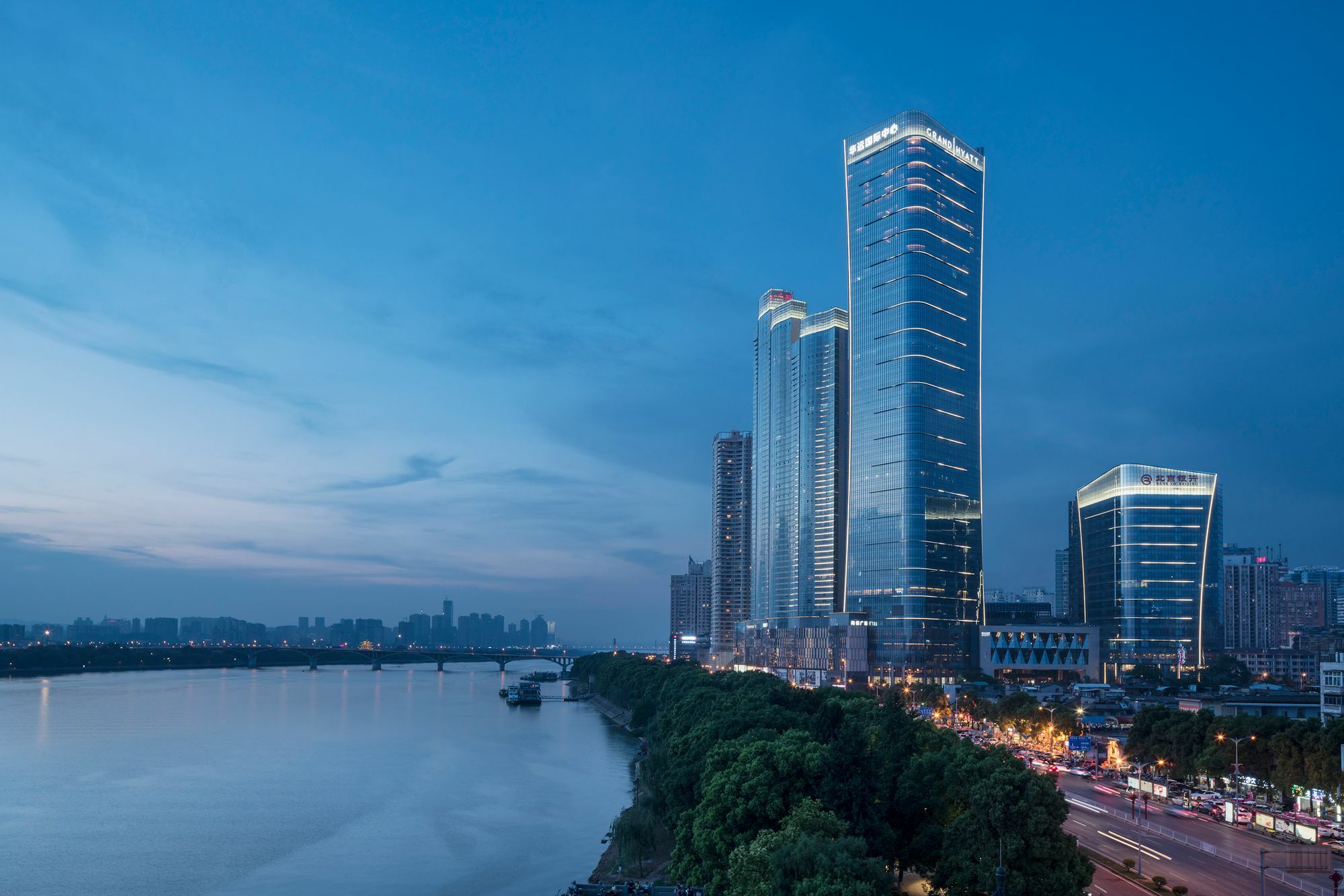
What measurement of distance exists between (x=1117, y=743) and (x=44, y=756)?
234ft

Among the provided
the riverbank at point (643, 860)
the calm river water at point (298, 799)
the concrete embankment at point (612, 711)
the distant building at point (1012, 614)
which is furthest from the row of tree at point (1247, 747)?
the distant building at point (1012, 614)

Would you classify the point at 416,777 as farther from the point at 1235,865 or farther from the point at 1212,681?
the point at 1212,681

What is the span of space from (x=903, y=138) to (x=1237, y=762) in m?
94.8

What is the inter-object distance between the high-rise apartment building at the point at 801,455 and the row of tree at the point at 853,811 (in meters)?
107

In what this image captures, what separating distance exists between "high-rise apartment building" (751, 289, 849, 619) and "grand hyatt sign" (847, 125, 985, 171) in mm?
24819

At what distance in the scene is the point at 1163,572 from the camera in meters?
140

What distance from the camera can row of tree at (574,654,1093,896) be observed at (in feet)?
81.3

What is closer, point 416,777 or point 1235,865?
point 1235,865

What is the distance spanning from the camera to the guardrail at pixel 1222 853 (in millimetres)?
32969

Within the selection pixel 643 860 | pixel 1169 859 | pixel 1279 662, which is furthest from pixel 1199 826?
pixel 1279 662

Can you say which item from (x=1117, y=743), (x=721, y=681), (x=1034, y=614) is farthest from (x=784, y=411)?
(x=1117, y=743)

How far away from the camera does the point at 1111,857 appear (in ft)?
121

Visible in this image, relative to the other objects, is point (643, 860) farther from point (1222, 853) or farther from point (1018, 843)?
point (1222, 853)

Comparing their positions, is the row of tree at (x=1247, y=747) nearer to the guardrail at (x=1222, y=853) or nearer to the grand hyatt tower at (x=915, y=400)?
the guardrail at (x=1222, y=853)
